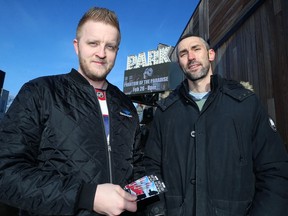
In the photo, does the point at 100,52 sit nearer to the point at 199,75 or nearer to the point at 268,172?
the point at 199,75

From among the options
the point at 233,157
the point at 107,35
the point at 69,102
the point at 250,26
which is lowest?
the point at 233,157

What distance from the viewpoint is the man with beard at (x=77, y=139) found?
1356 mm

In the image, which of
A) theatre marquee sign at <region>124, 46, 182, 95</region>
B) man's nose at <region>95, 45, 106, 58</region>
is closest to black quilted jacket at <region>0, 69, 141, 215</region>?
man's nose at <region>95, 45, 106, 58</region>

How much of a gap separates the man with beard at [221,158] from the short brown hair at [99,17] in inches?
41.5

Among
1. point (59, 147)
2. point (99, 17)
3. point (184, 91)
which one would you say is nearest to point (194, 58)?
point (184, 91)

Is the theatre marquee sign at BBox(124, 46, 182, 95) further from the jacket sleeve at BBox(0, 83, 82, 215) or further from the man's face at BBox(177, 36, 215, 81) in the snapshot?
the jacket sleeve at BBox(0, 83, 82, 215)

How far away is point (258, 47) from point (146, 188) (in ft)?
12.9

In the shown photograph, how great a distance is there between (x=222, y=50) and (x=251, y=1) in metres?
1.55

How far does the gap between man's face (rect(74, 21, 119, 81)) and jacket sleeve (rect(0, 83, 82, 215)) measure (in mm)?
644

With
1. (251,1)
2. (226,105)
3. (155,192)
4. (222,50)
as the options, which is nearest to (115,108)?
(155,192)

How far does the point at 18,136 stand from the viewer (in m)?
1.43

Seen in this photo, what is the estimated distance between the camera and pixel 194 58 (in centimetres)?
268

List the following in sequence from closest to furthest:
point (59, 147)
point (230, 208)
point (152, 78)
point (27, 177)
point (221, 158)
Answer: point (27, 177), point (59, 147), point (230, 208), point (221, 158), point (152, 78)

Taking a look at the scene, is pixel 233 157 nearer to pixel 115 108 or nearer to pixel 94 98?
pixel 115 108
